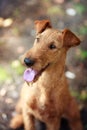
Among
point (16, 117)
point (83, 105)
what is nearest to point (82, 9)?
point (83, 105)

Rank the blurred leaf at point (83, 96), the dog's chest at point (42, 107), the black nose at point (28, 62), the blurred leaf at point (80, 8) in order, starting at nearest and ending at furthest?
1. the black nose at point (28, 62)
2. the dog's chest at point (42, 107)
3. the blurred leaf at point (83, 96)
4. the blurred leaf at point (80, 8)

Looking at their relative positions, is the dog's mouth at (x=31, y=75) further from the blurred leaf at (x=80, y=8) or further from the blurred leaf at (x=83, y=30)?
the blurred leaf at (x=80, y=8)

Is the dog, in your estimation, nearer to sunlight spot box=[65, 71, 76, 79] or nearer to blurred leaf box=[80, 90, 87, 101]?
blurred leaf box=[80, 90, 87, 101]

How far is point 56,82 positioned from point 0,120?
0.39 m

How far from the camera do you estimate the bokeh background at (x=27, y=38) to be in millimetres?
2793

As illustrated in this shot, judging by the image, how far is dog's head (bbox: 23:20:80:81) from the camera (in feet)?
6.67

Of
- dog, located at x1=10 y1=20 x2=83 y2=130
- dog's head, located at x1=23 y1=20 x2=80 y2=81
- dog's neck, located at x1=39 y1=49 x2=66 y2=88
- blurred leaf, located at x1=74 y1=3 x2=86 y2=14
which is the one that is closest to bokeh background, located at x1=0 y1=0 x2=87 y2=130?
blurred leaf, located at x1=74 y1=3 x2=86 y2=14

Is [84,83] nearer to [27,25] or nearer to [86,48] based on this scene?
[86,48]

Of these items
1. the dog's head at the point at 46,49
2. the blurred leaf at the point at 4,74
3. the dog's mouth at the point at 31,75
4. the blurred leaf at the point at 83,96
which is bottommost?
the blurred leaf at the point at 83,96

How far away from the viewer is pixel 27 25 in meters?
3.15

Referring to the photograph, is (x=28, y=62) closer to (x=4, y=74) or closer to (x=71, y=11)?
(x=4, y=74)

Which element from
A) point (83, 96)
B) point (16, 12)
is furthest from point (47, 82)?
point (16, 12)

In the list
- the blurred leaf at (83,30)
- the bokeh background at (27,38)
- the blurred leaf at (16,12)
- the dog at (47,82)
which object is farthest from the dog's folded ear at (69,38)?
the blurred leaf at (16,12)

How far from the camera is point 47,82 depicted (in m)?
2.23
